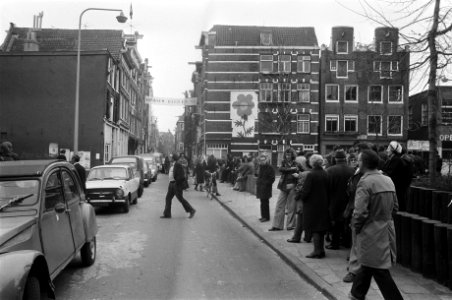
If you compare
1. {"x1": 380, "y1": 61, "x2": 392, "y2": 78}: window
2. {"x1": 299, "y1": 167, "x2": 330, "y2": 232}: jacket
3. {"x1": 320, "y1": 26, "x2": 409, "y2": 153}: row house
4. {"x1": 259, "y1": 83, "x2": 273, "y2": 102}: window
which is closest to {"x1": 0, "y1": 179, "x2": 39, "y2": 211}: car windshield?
{"x1": 299, "y1": 167, "x2": 330, "y2": 232}: jacket

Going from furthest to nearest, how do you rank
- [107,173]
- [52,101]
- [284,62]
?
[284,62] < [52,101] < [107,173]

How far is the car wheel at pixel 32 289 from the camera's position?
3996 millimetres

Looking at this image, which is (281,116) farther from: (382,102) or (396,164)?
(396,164)

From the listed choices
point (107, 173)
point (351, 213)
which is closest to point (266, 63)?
point (107, 173)

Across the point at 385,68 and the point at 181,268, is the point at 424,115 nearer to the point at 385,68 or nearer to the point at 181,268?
the point at 385,68

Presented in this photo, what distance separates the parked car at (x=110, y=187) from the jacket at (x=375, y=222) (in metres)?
10.7

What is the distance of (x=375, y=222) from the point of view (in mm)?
4902

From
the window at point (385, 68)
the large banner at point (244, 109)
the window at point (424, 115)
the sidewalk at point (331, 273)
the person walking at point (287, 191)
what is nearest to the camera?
the sidewalk at point (331, 273)

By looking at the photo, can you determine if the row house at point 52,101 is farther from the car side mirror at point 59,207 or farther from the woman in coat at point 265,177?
the car side mirror at point 59,207

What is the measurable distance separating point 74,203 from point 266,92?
45.3 metres

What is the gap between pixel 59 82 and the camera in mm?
33688

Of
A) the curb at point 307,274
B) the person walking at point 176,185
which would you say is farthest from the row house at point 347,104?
the curb at point 307,274

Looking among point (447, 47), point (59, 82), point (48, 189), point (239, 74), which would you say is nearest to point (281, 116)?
point (239, 74)

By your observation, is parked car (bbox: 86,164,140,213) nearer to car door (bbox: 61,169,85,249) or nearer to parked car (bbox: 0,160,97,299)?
parked car (bbox: 0,160,97,299)
